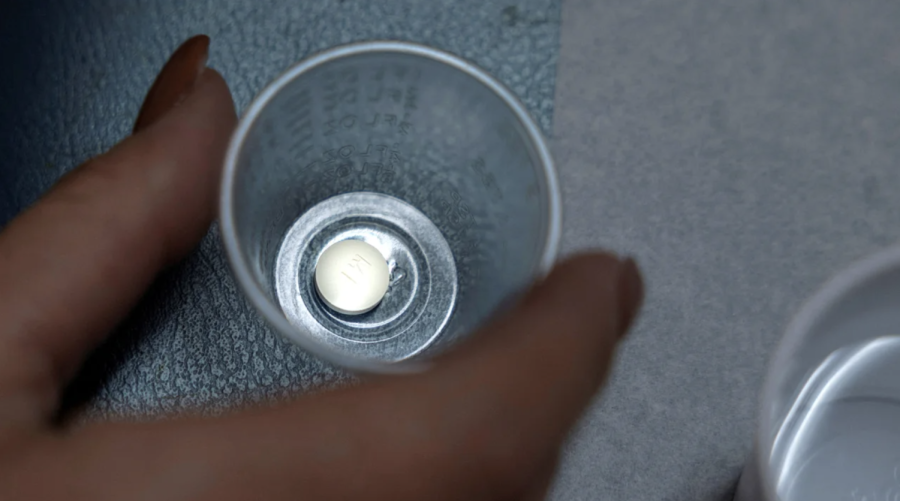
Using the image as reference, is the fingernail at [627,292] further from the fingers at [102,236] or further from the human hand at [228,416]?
the fingers at [102,236]

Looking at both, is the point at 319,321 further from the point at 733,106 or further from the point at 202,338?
the point at 733,106

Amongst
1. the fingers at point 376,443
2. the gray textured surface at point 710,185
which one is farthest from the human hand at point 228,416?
the gray textured surface at point 710,185

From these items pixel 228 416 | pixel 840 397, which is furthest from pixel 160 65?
pixel 840 397

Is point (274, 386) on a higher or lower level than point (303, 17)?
lower

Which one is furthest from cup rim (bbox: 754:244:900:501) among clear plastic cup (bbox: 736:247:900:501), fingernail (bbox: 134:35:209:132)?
fingernail (bbox: 134:35:209:132)

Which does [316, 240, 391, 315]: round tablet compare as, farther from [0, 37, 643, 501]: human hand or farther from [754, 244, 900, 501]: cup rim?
[754, 244, 900, 501]: cup rim

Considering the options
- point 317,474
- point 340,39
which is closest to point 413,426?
point 317,474
